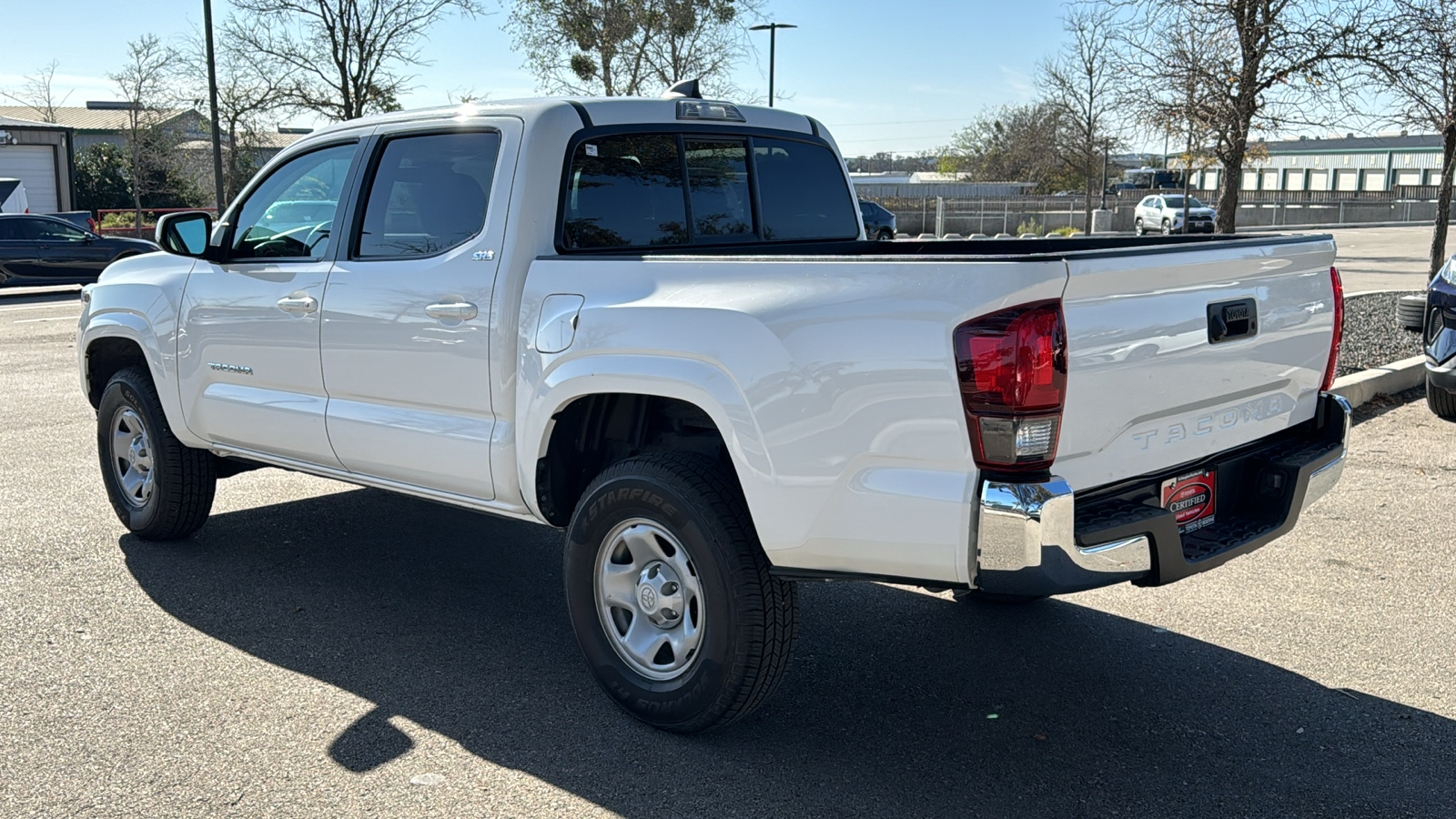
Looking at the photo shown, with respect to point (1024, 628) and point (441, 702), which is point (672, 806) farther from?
point (1024, 628)

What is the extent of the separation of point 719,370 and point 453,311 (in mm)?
1191

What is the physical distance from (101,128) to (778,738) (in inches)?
2401

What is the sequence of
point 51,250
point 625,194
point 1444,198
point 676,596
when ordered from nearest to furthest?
point 676,596
point 625,194
point 1444,198
point 51,250

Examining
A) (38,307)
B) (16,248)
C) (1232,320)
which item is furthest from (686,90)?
(16,248)

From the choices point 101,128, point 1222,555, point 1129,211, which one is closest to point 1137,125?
point 1222,555

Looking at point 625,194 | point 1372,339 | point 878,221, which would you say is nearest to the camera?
point 625,194

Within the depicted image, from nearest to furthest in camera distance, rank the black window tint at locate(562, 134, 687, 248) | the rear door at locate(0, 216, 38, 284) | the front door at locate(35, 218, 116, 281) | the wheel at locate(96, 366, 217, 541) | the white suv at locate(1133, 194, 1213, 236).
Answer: the black window tint at locate(562, 134, 687, 248), the wheel at locate(96, 366, 217, 541), the rear door at locate(0, 216, 38, 284), the front door at locate(35, 218, 116, 281), the white suv at locate(1133, 194, 1213, 236)

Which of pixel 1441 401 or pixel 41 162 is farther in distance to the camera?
pixel 41 162

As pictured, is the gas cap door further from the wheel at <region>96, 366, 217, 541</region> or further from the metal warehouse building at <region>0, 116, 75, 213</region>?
the metal warehouse building at <region>0, 116, 75, 213</region>

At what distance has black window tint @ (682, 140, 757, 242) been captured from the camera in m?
4.75

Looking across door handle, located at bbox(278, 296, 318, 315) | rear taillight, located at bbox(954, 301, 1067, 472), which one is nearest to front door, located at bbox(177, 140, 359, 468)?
door handle, located at bbox(278, 296, 318, 315)

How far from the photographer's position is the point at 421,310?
14.3 feet

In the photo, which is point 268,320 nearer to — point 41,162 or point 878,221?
point 878,221

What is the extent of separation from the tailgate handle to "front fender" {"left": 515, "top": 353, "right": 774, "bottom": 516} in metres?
1.35
